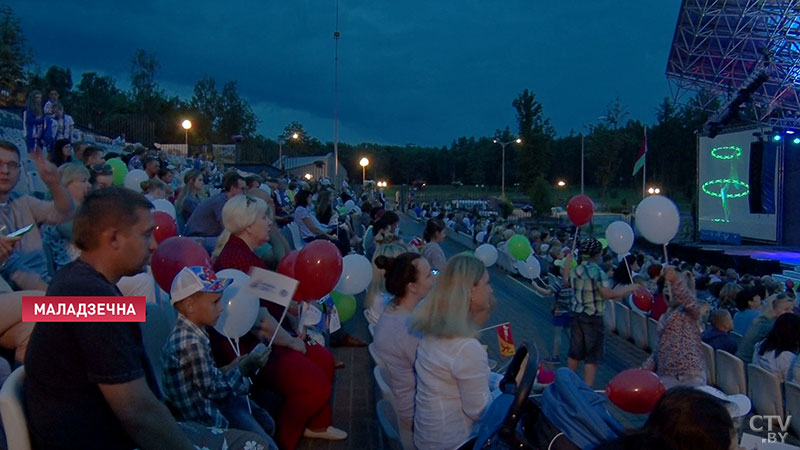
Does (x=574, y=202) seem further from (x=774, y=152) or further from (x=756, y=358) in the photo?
(x=774, y=152)

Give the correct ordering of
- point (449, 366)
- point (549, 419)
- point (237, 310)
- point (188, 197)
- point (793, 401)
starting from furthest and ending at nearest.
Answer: point (188, 197) < point (793, 401) < point (237, 310) < point (449, 366) < point (549, 419)

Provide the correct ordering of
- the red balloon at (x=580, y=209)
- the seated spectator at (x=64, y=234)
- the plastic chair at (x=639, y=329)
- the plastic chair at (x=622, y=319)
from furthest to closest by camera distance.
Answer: the plastic chair at (x=622, y=319)
the plastic chair at (x=639, y=329)
the red balloon at (x=580, y=209)
the seated spectator at (x=64, y=234)

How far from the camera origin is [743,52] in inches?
1129

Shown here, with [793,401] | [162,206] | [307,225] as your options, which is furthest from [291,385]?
[307,225]

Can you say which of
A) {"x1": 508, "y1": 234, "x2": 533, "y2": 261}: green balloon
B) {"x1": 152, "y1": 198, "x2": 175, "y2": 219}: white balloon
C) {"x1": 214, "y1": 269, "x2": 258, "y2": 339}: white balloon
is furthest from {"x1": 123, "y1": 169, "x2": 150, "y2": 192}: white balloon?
{"x1": 508, "y1": 234, "x2": 533, "y2": 261}: green balloon

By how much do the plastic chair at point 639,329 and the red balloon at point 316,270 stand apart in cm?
621

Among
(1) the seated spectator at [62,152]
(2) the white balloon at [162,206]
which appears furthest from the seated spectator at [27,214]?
(1) the seated spectator at [62,152]

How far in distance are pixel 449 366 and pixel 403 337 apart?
0.71 metres

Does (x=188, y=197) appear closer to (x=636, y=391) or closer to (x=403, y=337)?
(x=403, y=337)

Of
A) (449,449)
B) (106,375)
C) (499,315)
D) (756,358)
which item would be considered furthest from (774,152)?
(106,375)

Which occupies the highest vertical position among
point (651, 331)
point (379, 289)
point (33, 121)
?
point (33, 121)

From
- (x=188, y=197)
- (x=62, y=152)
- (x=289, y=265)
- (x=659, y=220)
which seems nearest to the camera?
(x=289, y=265)

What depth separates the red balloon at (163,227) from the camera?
15.8 ft

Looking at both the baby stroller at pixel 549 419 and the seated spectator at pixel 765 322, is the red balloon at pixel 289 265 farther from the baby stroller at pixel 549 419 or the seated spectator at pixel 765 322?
the seated spectator at pixel 765 322
